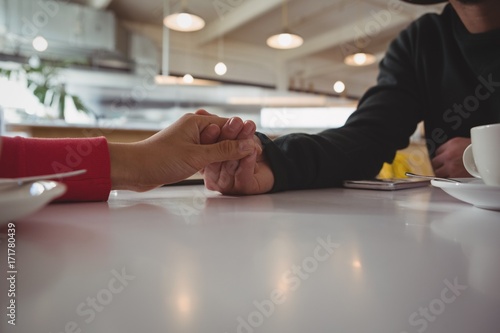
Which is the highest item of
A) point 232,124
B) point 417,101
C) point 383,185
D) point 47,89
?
point 47,89

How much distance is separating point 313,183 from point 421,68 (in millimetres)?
616

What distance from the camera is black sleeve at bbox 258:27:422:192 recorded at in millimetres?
763

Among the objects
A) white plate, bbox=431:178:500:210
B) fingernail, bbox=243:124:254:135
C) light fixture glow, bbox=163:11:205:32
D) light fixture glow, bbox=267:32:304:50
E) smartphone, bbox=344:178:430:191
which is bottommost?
smartphone, bbox=344:178:430:191

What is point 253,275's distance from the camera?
23 centimetres

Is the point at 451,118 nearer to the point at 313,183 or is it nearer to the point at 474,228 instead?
the point at 313,183

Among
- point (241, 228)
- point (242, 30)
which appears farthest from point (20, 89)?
point (241, 228)

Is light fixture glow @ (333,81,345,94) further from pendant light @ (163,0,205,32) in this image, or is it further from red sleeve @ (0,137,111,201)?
red sleeve @ (0,137,111,201)

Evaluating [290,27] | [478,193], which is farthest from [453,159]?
[290,27]

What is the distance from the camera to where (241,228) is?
36cm

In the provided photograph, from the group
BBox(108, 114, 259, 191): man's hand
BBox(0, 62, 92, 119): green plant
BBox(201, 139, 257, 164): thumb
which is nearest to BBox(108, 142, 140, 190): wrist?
BBox(108, 114, 259, 191): man's hand

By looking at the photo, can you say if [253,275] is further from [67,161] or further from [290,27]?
[290,27]

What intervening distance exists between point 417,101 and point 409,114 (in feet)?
0.24

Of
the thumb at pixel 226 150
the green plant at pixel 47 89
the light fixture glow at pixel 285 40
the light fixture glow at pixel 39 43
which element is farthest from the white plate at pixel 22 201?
the light fixture glow at pixel 39 43

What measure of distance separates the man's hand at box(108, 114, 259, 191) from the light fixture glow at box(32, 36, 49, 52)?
5136 millimetres
